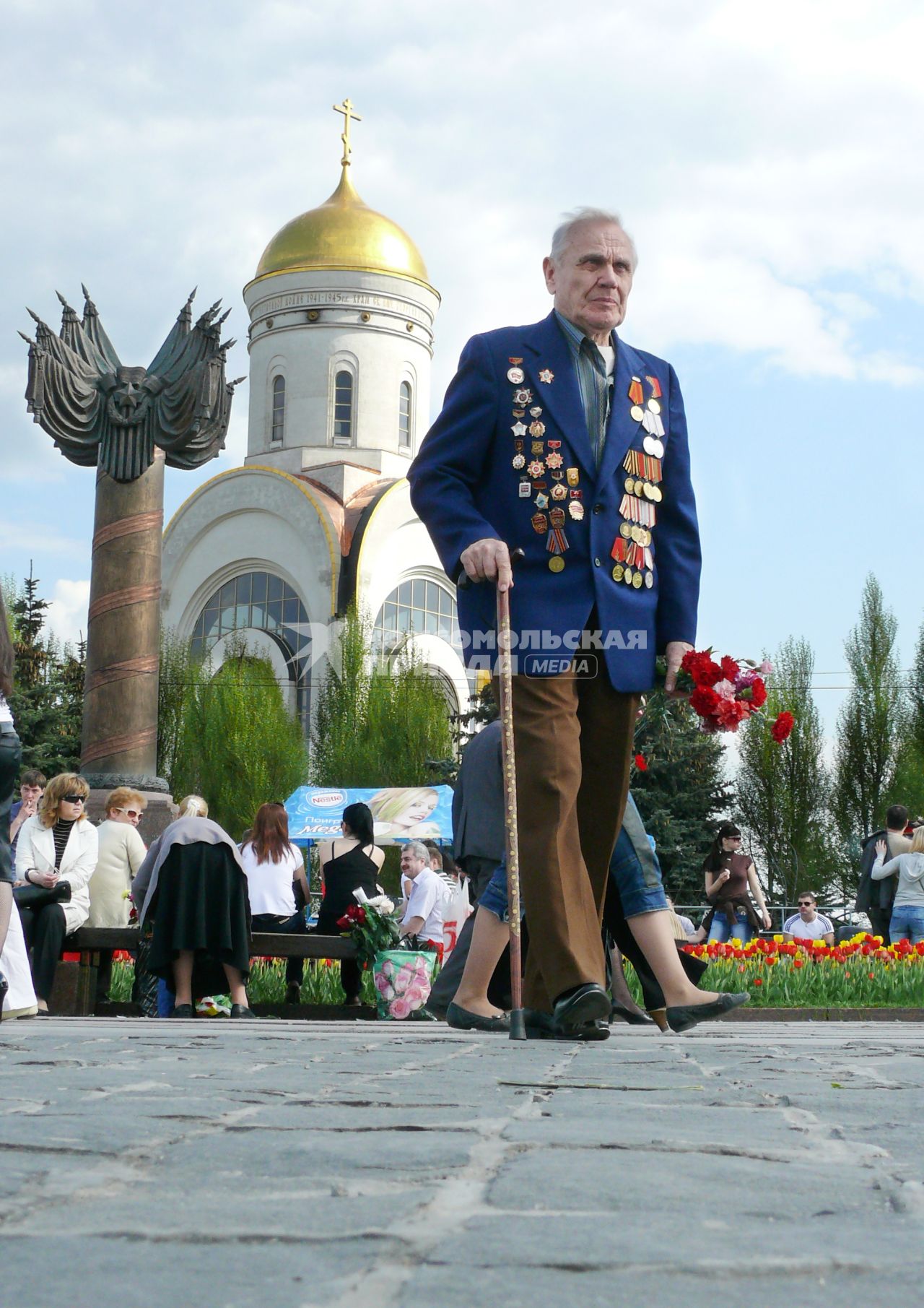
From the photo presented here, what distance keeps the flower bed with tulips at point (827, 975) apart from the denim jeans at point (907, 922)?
4.92 feet

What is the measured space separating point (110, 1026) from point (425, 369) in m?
48.7

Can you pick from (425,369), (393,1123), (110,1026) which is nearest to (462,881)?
(110,1026)

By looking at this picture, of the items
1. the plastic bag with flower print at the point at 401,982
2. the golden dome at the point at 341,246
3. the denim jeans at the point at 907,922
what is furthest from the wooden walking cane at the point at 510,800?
the golden dome at the point at 341,246

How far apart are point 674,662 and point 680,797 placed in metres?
29.8

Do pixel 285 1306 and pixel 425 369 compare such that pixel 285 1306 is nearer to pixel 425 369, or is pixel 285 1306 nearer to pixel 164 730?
pixel 164 730

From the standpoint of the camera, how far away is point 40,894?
31.8ft

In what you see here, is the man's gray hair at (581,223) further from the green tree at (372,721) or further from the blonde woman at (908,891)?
the green tree at (372,721)

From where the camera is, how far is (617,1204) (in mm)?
1523

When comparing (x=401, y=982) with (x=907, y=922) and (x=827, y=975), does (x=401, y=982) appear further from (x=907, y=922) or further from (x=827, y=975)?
(x=907, y=922)

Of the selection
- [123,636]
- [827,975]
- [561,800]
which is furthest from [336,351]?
[561,800]

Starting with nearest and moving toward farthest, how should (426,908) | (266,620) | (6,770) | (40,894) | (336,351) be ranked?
(6,770)
(40,894)
(426,908)
(266,620)
(336,351)

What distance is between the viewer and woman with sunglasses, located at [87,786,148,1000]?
1144cm

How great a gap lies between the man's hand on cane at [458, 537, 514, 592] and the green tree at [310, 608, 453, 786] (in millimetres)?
36348

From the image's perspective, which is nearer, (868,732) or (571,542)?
(571,542)
